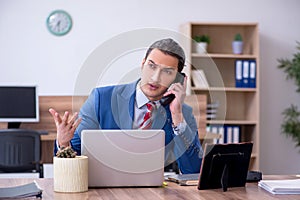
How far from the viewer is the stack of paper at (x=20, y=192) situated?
220 centimetres

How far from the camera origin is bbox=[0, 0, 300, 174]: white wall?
608cm

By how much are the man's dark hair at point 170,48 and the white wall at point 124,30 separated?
3.51 meters

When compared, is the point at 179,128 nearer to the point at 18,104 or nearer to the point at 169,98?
the point at 169,98

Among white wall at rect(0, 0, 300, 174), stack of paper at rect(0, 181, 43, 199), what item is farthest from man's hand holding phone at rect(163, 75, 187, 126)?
white wall at rect(0, 0, 300, 174)

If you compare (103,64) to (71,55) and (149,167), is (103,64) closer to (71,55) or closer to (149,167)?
(149,167)

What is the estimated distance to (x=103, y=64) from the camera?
2.46m

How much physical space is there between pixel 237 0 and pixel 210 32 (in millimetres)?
483

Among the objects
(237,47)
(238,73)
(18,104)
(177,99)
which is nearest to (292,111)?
(238,73)

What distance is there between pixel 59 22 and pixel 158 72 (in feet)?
12.3

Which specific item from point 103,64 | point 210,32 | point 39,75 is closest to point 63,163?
point 103,64

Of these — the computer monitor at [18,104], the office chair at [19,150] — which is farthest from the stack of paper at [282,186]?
the computer monitor at [18,104]

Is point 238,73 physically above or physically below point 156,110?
above

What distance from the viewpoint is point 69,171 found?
90.3 inches

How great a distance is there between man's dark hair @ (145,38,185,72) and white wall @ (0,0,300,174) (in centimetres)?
351
